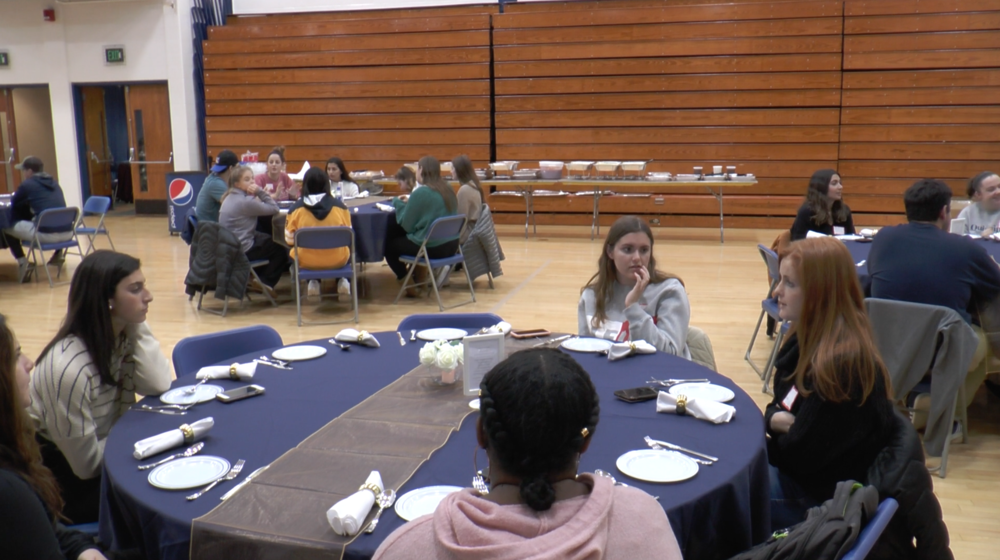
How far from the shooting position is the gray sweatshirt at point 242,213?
6.20m

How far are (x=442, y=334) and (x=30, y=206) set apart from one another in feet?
20.4

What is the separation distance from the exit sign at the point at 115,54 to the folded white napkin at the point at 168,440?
11872mm

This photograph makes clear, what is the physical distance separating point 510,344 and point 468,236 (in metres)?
4.01

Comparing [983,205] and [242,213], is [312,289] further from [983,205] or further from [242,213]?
[983,205]

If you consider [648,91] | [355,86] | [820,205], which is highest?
[355,86]

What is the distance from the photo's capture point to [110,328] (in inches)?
90.5

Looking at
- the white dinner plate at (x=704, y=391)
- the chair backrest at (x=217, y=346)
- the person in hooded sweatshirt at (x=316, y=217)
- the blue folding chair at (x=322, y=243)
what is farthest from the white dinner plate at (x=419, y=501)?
the person in hooded sweatshirt at (x=316, y=217)

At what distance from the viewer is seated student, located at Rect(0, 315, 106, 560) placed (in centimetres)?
145

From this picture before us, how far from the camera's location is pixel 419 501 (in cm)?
167

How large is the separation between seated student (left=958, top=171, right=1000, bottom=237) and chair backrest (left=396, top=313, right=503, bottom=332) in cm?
372

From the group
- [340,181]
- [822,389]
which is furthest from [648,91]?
[822,389]

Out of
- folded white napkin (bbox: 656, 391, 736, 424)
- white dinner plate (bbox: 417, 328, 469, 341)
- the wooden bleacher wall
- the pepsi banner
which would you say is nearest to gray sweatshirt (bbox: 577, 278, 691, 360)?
white dinner plate (bbox: 417, 328, 469, 341)

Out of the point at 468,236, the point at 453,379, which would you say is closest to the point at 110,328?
the point at 453,379

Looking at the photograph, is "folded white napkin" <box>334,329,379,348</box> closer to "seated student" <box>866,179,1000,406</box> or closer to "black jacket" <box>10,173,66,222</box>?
"seated student" <box>866,179,1000,406</box>
